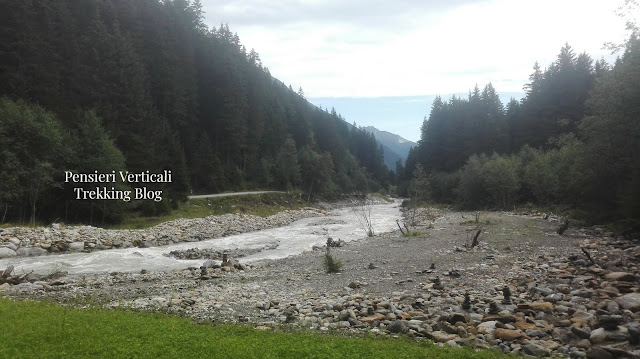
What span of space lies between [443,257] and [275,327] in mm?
12098

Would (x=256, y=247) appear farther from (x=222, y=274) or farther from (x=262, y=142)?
→ (x=262, y=142)

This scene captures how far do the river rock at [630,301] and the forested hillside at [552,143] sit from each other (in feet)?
52.1

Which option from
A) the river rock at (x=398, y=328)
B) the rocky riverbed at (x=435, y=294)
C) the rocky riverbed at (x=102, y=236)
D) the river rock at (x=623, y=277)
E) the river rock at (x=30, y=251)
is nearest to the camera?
the rocky riverbed at (x=435, y=294)

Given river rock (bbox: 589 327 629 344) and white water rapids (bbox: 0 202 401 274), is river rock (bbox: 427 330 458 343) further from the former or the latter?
white water rapids (bbox: 0 202 401 274)

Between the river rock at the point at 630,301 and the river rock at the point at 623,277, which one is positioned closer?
the river rock at the point at 630,301

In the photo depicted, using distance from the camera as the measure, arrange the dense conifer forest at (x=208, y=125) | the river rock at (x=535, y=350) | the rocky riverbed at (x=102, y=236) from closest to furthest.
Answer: the river rock at (x=535, y=350)
the rocky riverbed at (x=102, y=236)
the dense conifer forest at (x=208, y=125)

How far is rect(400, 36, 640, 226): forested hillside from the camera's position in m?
25.5

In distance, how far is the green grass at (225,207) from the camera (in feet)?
128

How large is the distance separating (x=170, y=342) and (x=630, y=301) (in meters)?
10.9

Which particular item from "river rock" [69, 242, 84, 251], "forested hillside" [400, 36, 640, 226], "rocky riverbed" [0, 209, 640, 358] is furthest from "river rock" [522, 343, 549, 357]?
"river rock" [69, 242, 84, 251]

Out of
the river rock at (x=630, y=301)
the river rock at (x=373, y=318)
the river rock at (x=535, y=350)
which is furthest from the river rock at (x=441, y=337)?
the river rock at (x=630, y=301)

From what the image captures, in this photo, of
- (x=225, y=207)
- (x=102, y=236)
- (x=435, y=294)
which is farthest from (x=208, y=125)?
(x=435, y=294)

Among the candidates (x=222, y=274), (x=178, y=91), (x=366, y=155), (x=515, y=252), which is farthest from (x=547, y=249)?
(x=366, y=155)

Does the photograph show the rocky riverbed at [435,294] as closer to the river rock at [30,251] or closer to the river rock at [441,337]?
the river rock at [441,337]
